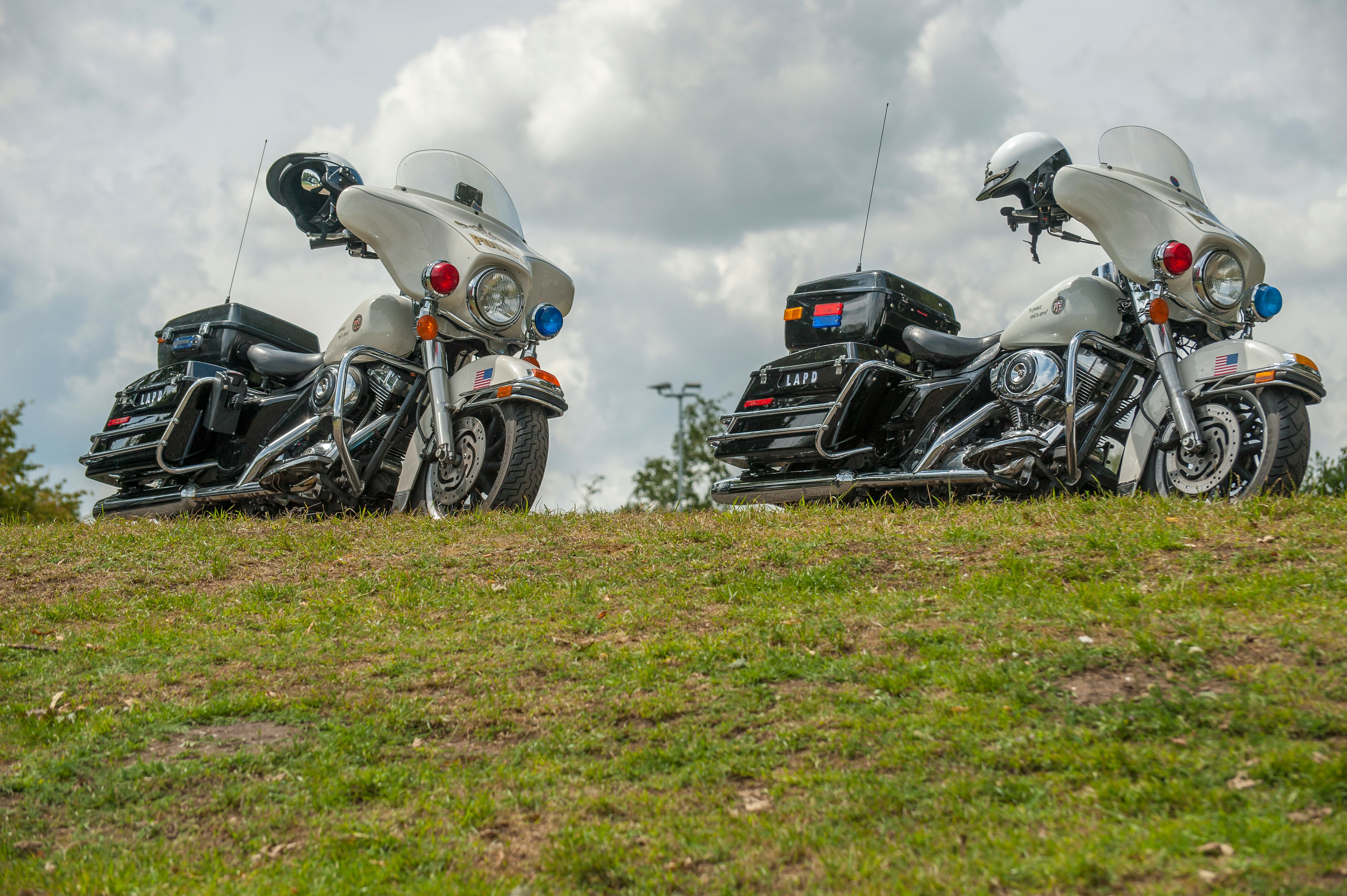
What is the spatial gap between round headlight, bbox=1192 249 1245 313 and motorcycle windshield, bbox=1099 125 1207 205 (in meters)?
0.86

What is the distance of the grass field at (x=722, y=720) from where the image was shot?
126 inches

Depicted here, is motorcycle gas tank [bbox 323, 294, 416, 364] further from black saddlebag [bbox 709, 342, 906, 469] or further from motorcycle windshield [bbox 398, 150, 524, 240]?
black saddlebag [bbox 709, 342, 906, 469]

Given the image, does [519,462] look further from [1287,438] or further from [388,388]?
[1287,438]

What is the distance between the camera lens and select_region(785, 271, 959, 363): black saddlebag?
388 inches

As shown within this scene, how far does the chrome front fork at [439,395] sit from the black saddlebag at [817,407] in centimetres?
239

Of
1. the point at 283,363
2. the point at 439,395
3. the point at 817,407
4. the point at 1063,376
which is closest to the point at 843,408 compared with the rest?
the point at 817,407

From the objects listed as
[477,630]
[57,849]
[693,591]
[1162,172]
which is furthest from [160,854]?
[1162,172]

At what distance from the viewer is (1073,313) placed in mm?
8438

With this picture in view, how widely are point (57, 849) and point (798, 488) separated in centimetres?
663

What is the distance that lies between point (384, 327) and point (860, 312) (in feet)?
12.6

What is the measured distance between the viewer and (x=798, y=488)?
9.55m

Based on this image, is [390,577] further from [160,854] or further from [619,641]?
[160,854]

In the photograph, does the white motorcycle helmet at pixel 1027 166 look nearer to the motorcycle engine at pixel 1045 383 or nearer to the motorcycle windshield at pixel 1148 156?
the motorcycle windshield at pixel 1148 156

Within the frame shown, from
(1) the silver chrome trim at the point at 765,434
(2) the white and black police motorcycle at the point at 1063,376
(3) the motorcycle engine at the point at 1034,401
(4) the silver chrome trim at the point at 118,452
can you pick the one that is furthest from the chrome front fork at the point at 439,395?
(3) the motorcycle engine at the point at 1034,401
